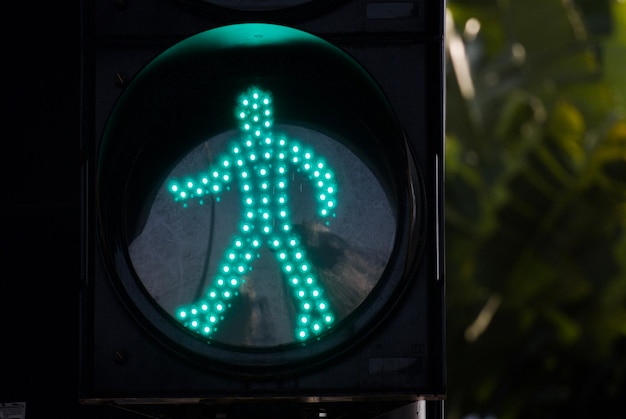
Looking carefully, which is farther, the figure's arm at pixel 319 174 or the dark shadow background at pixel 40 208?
the dark shadow background at pixel 40 208

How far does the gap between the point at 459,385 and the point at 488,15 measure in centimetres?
414

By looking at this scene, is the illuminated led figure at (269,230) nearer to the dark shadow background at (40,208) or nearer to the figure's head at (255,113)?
the figure's head at (255,113)

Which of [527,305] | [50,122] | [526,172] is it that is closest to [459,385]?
[527,305]

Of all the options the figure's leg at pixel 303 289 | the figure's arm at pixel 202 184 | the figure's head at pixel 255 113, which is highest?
the figure's head at pixel 255 113

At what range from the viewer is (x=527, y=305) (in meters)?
16.2

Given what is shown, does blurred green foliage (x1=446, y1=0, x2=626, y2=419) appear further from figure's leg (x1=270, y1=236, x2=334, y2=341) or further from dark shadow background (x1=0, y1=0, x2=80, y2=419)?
figure's leg (x1=270, y1=236, x2=334, y2=341)

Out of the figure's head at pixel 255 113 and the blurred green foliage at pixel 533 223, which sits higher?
the blurred green foliage at pixel 533 223

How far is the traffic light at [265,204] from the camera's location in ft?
9.53

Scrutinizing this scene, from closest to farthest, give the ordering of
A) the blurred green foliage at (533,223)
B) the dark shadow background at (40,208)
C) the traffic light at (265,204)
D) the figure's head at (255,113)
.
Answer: the traffic light at (265,204) → the figure's head at (255,113) → the dark shadow background at (40,208) → the blurred green foliage at (533,223)

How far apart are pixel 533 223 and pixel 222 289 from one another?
12827 millimetres

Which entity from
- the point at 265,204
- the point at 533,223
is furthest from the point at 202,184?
the point at 533,223

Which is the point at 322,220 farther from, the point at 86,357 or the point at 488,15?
the point at 488,15

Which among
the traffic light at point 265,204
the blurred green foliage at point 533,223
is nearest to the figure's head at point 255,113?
the traffic light at point 265,204

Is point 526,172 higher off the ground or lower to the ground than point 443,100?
higher
